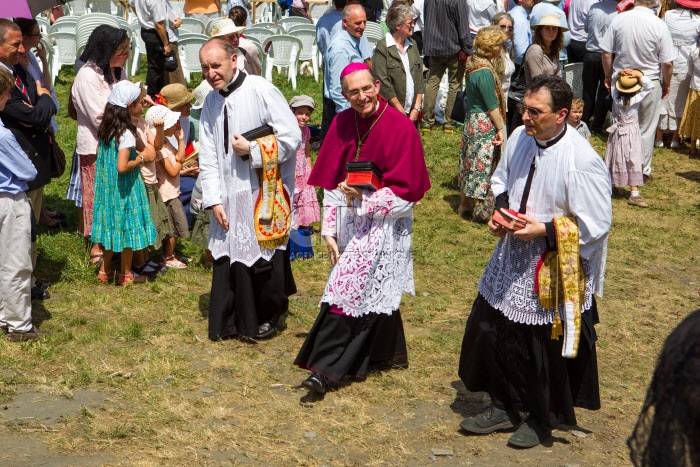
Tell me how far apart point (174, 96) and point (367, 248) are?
3227 mm

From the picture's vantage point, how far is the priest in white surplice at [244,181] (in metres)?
6.43

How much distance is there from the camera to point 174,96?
8203 mm

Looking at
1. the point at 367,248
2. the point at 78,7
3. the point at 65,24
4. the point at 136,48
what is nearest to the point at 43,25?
the point at 65,24

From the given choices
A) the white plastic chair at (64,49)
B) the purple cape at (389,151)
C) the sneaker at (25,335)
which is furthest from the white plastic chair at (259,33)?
the purple cape at (389,151)

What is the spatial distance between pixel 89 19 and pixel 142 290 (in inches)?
301

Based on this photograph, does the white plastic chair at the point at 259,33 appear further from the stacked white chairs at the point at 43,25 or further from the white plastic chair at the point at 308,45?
the stacked white chairs at the point at 43,25

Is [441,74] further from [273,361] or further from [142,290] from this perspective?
[273,361]

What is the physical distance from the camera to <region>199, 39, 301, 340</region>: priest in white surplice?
253 inches

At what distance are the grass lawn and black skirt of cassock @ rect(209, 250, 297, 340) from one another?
161mm

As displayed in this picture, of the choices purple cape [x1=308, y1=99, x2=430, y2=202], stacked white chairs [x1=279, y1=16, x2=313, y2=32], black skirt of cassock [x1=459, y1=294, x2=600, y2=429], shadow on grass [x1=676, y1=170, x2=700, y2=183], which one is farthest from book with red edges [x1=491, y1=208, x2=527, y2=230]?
stacked white chairs [x1=279, y1=16, x2=313, y2=32]

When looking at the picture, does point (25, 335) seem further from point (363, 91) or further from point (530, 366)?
point (530, 366)

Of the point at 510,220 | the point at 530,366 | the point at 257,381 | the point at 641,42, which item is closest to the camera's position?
the point at 510,220

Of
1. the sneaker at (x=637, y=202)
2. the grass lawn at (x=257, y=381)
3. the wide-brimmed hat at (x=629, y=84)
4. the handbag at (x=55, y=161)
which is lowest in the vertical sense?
the grass lawn at (x=257, y=381)

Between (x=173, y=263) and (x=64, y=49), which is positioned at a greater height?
(x=64, y=49)
